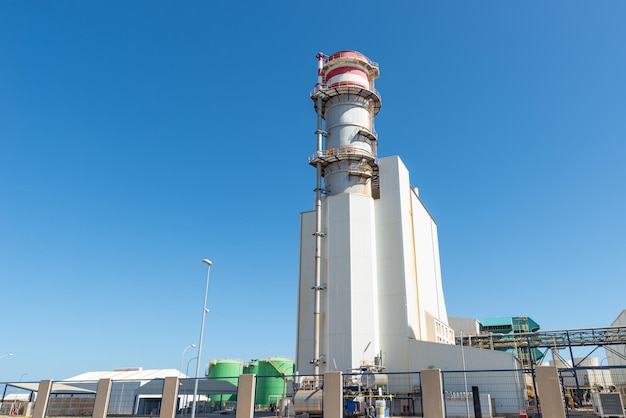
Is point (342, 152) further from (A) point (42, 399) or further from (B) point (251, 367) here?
(B) point (251, 367)

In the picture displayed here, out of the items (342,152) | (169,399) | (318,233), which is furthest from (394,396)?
(342,152)

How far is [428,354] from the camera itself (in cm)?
3569

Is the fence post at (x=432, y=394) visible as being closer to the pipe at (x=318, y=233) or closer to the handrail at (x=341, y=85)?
the pipe at (x=318, y=233)

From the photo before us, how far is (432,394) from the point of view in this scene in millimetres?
18953

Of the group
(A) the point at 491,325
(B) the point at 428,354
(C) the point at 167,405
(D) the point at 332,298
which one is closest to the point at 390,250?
(D) the point at 332,298

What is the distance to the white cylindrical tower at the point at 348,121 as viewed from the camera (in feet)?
142

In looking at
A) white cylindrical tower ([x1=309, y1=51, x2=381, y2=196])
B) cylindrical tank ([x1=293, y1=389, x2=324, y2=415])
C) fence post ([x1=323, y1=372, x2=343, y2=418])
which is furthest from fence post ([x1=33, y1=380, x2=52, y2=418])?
white cylindrical tower ([x1=309, y1=51, x2=381, y2=196])

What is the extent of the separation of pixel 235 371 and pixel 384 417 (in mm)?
46626

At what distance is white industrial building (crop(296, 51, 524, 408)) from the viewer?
121 feet

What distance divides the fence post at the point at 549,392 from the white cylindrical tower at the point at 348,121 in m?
27.2

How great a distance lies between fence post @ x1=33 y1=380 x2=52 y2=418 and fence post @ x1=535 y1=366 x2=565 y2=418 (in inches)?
1026

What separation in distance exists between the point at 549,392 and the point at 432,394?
4.55 m

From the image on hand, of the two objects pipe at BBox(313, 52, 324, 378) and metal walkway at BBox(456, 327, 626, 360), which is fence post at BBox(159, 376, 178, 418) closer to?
pipe at BBox(313, 52, 324, 378)

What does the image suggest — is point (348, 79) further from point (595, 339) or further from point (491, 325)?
point (491, 325)
